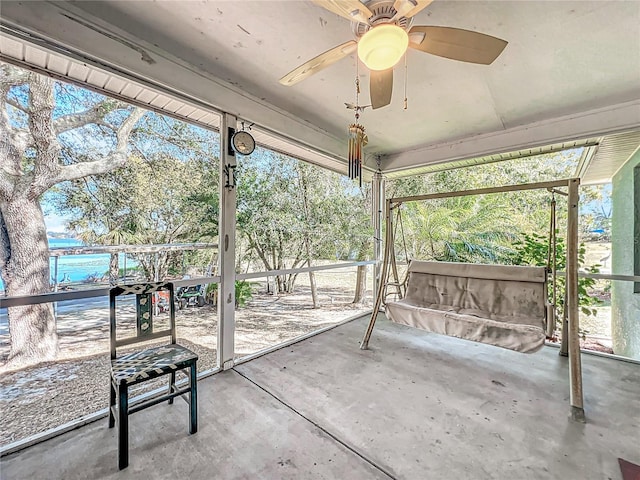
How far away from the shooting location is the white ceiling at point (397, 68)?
162cm

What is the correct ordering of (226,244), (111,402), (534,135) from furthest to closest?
(534,135)
(226,244)
(111,402)

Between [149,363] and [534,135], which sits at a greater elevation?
[534,135]

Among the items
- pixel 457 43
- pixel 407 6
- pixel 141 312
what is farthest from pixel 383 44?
pixel 141 312

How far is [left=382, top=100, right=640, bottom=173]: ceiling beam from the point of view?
8.72 feet

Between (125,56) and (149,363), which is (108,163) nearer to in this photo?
(125,56)

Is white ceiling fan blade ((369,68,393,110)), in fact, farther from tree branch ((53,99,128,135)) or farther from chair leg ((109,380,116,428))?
chair leg ((109,380,116,428))

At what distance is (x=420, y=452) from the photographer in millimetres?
1547

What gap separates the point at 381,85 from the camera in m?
1.70

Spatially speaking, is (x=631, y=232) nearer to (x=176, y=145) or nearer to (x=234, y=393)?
Answer: (x=234, y=393)

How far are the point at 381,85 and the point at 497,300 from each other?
2.30 m

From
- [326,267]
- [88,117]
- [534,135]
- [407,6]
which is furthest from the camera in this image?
[326,267]

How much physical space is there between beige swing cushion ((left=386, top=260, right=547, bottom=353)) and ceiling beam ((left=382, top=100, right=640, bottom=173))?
149 cm

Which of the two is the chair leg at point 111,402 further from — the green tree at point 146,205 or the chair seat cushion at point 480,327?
the chair seat cushion at point 480,327

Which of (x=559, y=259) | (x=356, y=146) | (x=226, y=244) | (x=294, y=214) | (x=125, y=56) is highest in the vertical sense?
(x=125, y=56)
